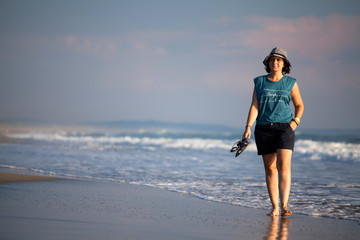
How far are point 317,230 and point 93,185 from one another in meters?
3.77

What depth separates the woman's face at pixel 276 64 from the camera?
4.13 metres

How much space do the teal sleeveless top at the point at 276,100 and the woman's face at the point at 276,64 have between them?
0.36 feet

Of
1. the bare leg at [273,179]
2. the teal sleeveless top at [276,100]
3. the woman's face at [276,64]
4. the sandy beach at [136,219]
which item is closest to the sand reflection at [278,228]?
the sandy beach at [136,219]

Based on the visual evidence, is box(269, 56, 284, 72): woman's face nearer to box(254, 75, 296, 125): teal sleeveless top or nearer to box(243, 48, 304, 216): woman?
box(243, 48, 304, 216): woman

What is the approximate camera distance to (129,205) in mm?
4672

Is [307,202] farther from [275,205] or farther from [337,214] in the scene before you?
[275,205]

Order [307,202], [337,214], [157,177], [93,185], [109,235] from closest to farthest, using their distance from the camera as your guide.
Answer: [109,235] → [337,214] → [307,202] → [93,185] → [157,177]

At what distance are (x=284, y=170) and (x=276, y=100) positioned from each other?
728 millimetres

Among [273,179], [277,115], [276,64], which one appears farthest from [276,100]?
[273,179]

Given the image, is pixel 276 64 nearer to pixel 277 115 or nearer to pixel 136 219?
pixel 277 115

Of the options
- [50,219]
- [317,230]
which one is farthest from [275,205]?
[50,219]

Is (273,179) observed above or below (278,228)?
above

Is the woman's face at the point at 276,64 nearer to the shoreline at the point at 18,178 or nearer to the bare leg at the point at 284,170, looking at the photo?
the bare leg at the point at 284,170

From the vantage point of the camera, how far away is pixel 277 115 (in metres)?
4.09
